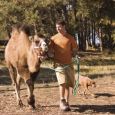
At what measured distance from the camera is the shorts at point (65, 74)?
33.4 ft

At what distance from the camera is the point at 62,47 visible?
33.1ft

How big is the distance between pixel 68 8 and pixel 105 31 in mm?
7748

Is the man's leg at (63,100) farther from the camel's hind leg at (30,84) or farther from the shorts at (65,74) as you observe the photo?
the camel's hind leg at (30,84)

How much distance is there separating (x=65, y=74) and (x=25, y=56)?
100 cm

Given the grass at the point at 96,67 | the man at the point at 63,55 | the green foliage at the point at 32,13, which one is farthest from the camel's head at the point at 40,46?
the green foliage at the point at 32,13

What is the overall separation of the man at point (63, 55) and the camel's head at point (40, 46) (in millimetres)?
568

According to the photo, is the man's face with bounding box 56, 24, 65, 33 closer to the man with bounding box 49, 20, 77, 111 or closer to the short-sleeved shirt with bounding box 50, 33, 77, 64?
the man with bounding box 49, 20, 77, 111

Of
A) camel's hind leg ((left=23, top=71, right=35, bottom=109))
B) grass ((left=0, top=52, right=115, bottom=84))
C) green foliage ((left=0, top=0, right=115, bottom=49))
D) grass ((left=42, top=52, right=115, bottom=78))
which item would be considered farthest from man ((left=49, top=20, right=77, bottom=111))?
green foliage ((left=0, top=0, right=115, bottom=49))

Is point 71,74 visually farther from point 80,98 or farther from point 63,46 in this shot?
point 80,98

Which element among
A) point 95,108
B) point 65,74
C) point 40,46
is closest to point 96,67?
point 95,108

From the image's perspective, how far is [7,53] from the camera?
1127 centimetres

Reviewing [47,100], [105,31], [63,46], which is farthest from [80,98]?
[105,31]

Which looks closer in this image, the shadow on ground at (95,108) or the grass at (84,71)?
the shadow on ground at (95,108)

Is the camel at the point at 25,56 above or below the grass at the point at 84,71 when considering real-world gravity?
above
